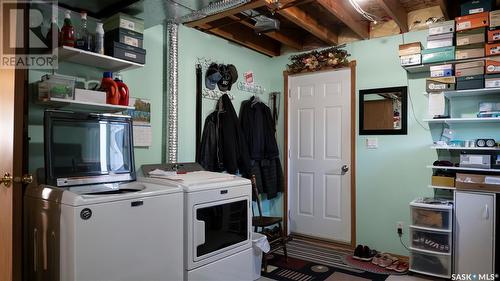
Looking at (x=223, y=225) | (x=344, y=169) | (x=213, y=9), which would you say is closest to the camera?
(x=223, y=225)

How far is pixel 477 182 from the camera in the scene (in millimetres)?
2584

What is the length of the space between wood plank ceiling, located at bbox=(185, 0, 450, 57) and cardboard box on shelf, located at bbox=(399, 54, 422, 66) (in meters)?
0.36

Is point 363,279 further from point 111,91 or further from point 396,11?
point 111,91

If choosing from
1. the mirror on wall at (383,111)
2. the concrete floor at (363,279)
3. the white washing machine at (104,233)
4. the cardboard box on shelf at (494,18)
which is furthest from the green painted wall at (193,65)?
the cardboard box on shelf at (494,18)

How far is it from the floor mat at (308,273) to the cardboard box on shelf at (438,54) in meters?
1.98

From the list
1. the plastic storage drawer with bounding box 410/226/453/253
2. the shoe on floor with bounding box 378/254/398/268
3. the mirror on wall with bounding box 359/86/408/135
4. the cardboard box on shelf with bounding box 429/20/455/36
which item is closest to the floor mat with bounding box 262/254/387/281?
the shoe on floor with bounding box 378/254/398/268

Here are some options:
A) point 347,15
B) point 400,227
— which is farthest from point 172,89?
point 400,227

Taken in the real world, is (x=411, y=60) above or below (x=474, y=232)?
above

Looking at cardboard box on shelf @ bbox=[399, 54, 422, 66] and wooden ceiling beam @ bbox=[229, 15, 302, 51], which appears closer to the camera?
cardboard box on shelf @ bbox=[399, 54, 422, 66]

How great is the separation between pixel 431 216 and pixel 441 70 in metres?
1.28

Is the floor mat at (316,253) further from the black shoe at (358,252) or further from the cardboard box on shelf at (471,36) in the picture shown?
the cardboard box on shelf at (471,36)

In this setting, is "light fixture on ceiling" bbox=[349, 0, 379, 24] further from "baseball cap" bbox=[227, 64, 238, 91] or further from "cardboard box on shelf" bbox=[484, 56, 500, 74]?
"baseball cap" bbox=[227, 64, 238, 91]

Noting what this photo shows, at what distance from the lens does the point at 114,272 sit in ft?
5.38

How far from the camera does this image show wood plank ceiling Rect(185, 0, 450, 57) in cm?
273
